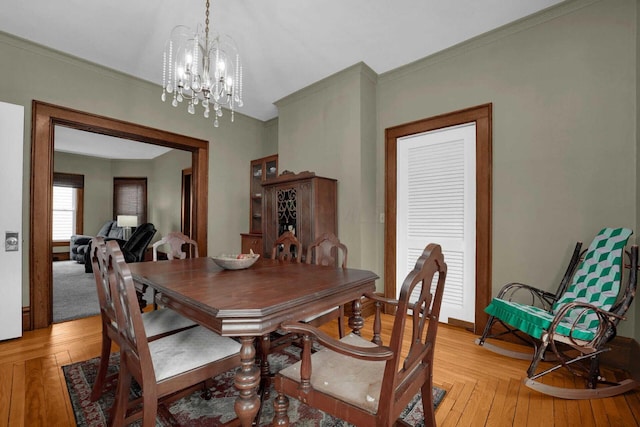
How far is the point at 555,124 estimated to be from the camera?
2.41 metres

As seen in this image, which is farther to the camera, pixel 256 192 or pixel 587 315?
pixel 256 192

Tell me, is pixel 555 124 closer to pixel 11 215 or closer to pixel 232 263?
pixel 232 263

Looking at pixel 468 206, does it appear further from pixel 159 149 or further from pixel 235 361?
pixel 159 149

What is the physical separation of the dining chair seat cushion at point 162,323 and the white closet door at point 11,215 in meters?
1.73

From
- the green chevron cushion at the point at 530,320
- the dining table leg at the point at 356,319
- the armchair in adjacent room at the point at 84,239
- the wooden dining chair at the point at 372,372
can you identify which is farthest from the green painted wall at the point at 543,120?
the armchair in adjacent room at the point at 84,239

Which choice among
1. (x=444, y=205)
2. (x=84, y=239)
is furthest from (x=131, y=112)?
(x=84, y=239)

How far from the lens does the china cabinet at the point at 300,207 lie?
319cm

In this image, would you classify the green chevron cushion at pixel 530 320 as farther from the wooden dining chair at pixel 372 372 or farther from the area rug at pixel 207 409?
the wooden dining chair at pixel 372 372

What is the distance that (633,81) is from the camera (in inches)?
83.3

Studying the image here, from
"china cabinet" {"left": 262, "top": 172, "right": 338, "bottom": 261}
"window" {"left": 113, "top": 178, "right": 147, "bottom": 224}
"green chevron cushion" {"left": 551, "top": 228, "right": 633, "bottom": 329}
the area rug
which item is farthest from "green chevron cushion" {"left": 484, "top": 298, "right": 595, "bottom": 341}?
"window" {"left": 113, "top": 178, "right": 147, "bottom": 224}

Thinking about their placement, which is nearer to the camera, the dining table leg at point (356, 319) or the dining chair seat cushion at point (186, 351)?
the dining chair seat cushion at point (186, 351)

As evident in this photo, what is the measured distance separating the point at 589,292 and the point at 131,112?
4.70 meters

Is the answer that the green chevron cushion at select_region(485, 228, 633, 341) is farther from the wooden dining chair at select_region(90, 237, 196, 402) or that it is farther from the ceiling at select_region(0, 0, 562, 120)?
the wooden dining chair at select_region(90, 237, 196, 402)

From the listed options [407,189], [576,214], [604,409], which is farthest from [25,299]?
[576,214]
